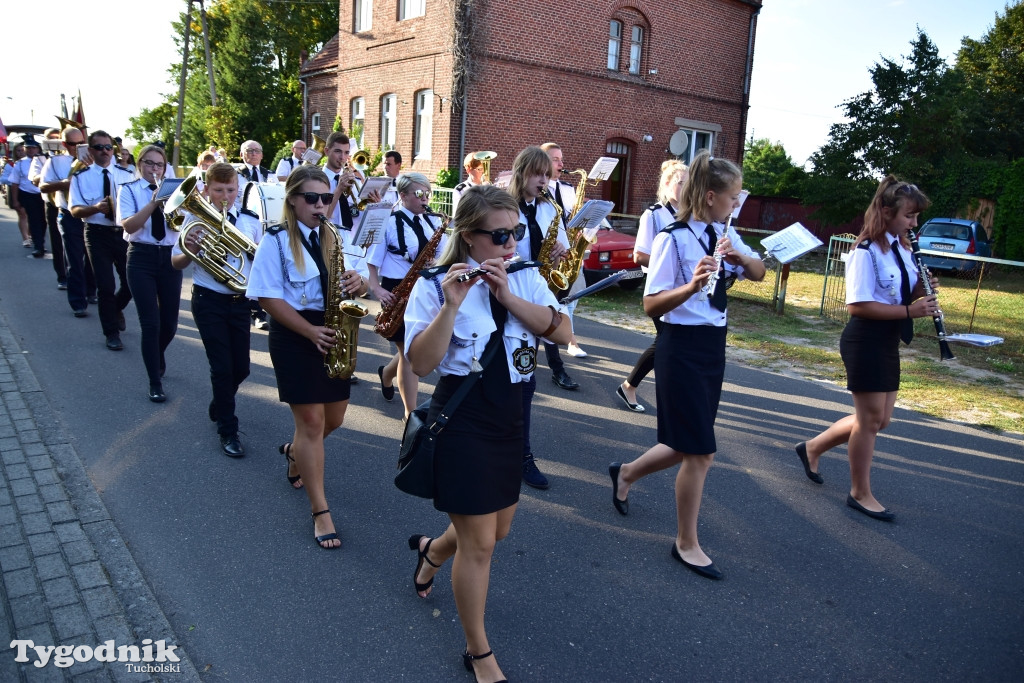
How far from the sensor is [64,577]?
3486 millimetres

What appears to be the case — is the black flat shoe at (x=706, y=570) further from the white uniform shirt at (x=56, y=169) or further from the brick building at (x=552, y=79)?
the brick building at (x=552, y=79)

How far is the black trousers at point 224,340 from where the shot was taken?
16.3 ft

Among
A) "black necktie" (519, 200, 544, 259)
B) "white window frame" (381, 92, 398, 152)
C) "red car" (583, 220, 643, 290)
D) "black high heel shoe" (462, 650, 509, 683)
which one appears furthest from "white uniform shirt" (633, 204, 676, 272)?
"white window frame" (381, 92, 398, 152)

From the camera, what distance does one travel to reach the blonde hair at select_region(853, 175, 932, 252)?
13.8 ft

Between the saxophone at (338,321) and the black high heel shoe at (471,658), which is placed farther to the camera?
the saxophone at (338,321)

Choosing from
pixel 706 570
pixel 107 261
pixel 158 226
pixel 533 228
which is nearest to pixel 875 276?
pixel 706 570

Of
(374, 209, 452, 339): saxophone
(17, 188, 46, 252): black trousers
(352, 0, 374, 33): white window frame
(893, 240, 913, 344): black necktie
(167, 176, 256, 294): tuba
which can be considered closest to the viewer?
(893, 240, 913, 344): black necktie

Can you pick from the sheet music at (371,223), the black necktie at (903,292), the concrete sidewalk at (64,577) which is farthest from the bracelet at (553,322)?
the black necktie at (903,292)

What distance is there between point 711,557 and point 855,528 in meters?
1.02

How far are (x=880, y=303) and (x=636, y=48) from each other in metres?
21.1

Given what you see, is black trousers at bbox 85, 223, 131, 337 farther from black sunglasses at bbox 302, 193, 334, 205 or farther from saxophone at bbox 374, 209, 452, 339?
black sunglasses at bbox 302, 193, 334, 205

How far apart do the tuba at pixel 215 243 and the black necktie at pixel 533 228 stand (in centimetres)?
185

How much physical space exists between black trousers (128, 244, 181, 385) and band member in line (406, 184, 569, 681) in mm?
4252

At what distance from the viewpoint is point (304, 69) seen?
28672mm
